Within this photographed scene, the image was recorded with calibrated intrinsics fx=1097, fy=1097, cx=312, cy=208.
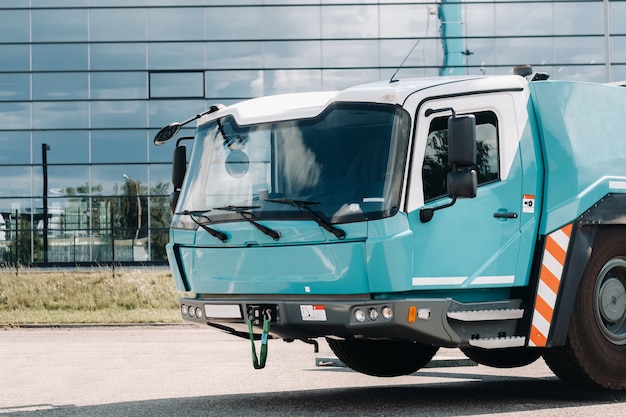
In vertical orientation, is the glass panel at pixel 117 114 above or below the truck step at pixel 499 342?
above

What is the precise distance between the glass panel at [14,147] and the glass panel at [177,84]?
4.35m

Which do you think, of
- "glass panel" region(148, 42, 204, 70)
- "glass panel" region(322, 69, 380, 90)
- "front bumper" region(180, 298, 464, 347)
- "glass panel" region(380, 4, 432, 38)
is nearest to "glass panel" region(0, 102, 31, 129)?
"glass panel" region(148, 42, 204, 70)

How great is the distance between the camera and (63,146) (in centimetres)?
3541

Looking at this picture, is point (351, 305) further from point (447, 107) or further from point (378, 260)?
point (447, 107)

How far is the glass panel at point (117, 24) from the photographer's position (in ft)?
117

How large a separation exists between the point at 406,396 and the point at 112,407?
2.48 metres

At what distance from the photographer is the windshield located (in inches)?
316

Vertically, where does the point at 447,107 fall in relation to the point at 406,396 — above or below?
above

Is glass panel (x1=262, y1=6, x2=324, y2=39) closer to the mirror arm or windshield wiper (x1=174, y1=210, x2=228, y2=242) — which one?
windshield wiper (x1=174, y1=210, x2=228, y2=242)

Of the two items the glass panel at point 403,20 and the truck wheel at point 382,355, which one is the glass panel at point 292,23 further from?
the truck wheel at point 382,355

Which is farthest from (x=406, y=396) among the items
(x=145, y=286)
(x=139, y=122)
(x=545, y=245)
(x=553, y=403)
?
(x=139, y=122)

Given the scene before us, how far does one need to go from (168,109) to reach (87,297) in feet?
40.6

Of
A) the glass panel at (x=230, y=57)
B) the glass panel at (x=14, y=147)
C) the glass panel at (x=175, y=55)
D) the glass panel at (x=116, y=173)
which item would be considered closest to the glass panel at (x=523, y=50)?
the glass panel at (x=230, y=57)

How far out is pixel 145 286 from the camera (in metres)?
25.1
